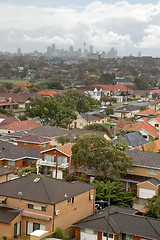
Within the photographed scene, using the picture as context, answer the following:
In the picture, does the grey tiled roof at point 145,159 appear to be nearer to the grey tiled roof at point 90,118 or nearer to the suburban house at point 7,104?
the grey tiled roof at point 90,118

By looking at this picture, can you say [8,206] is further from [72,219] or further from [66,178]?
[66,178]

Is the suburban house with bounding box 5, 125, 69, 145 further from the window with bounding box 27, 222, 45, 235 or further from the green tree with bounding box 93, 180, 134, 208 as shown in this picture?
the window with bounding box 27, 222, 45, 235

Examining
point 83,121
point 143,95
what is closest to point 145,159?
point 83,121

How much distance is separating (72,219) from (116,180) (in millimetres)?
7556

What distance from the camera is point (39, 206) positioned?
20.7 meters

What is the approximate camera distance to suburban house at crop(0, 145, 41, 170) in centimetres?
3494

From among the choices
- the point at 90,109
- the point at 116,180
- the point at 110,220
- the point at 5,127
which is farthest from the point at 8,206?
the point at 90,109

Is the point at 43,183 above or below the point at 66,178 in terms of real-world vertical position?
above

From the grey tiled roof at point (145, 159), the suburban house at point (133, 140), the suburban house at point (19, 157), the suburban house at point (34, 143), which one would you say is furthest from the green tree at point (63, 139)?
the grey tiled roof at point (145, 159)

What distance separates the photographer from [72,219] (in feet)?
71.8

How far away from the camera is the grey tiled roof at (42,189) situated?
2107 centimetres

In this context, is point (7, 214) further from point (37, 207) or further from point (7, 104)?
point (7, 104)

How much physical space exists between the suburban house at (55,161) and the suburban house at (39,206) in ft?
28.0

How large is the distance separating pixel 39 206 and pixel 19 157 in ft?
48.8
